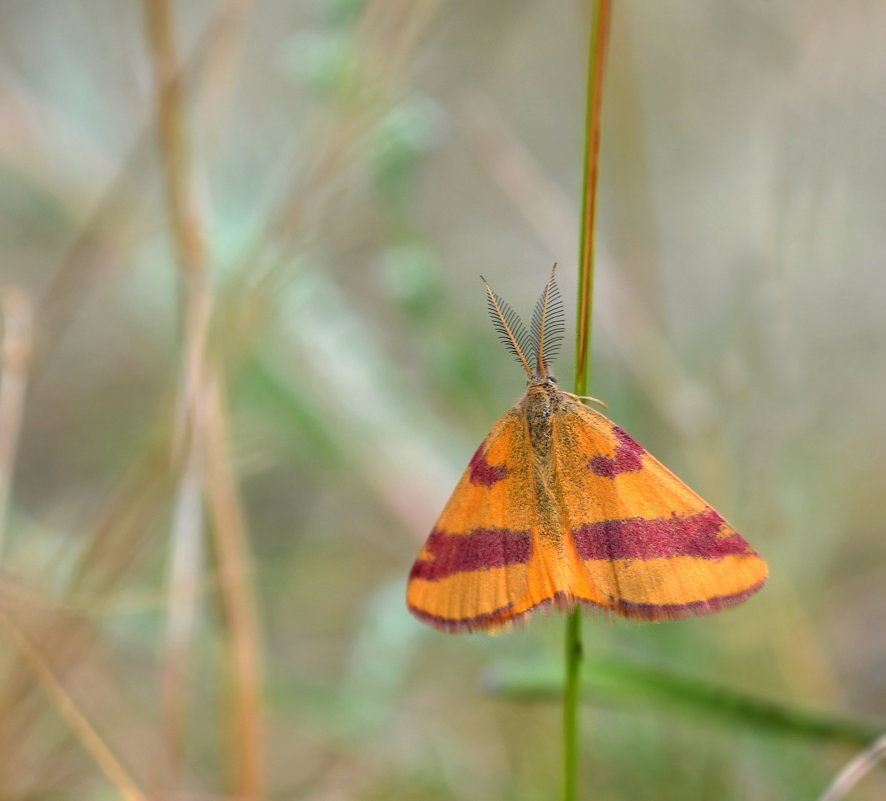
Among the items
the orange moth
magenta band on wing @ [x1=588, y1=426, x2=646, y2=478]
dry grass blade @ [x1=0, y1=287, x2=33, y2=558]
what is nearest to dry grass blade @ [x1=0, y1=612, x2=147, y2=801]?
dry grass blade @ [x1=0, y1=287, x2=33, y2=558]

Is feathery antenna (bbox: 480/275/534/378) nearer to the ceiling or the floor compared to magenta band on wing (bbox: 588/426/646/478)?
nearer to the ceiling

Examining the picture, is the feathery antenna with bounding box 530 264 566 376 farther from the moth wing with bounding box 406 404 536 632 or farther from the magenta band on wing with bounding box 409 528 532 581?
the magenta band on wing with bounding box 409 528 532 581

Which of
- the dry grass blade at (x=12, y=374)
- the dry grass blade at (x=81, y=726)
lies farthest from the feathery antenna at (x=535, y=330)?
the dry grass blade at (x=12, y=374)

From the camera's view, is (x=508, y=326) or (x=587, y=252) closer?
(x=587, y=252)

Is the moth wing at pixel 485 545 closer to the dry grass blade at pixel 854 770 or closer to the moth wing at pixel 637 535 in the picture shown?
the moth wing at pixel 637 535

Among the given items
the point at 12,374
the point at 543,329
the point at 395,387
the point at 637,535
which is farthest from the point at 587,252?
the point at 395,387

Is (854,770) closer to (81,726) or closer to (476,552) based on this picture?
(476,552)

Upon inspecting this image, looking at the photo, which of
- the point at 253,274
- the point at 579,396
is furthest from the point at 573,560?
the point at 253,274
